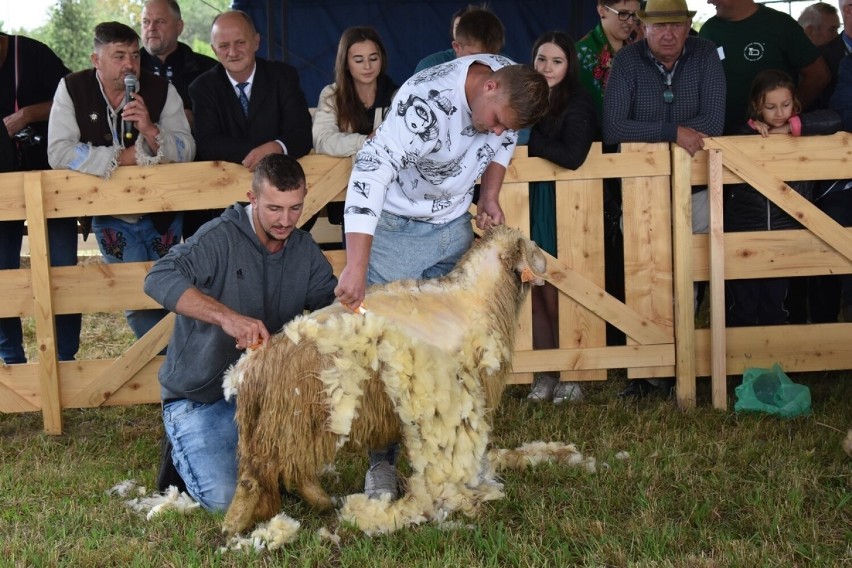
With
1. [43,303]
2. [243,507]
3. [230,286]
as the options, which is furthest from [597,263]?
[43,303]

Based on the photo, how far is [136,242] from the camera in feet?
17.6

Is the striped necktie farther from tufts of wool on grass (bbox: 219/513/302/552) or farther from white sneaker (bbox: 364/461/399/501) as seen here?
tufts of wool on grass (bbox: 219/513/302/552)

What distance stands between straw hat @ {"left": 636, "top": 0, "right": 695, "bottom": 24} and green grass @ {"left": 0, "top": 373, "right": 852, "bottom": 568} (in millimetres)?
2144

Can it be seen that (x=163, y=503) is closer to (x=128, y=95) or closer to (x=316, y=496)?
(x=316, y=496)

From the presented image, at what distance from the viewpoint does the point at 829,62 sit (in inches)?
272

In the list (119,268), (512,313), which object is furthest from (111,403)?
(512,313)

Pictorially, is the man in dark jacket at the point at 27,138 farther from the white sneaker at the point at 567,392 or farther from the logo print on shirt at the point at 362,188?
the white sneaker at the point at 567,392

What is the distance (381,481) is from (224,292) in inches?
38.0

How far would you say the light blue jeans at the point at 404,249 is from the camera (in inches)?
155

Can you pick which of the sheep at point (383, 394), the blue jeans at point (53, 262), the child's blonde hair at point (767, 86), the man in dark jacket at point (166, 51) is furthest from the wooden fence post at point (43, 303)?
the child's blonde hair at point (767, 86)

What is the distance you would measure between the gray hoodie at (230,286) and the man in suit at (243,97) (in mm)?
1345

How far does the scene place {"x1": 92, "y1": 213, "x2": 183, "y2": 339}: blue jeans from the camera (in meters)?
5.33

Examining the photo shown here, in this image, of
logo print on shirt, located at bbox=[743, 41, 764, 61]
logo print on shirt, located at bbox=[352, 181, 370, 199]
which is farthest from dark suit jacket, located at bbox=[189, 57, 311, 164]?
logo print on shirt, located at bbox=[743, 41, 764, 61]

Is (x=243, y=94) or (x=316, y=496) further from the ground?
(x=243, y=94)
